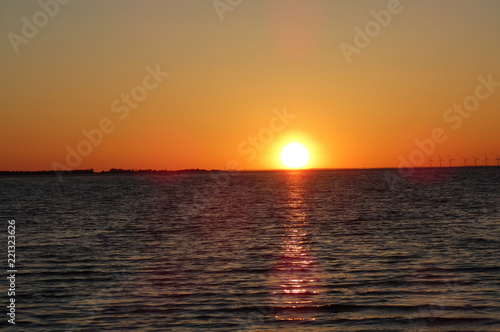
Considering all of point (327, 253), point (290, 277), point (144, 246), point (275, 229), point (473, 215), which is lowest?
point (290, 277)

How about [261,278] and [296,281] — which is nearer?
[296,281]

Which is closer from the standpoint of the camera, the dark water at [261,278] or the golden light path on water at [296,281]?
the dark water at [261,278]

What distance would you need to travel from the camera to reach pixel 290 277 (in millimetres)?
30531

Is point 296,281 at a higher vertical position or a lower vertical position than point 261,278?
lower

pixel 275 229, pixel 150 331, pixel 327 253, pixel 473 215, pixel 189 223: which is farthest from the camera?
pixel 473 215

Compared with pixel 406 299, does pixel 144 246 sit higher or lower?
higher

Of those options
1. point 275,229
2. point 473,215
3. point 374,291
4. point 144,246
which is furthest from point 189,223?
point 374,291

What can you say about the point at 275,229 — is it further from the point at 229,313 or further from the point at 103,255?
the point at 229,313

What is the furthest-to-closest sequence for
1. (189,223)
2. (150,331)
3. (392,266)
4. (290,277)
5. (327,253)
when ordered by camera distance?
(189,223) < (327,253) < (392,266) < (290,277) < (150,331)

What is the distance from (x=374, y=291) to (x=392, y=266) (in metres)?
6.63

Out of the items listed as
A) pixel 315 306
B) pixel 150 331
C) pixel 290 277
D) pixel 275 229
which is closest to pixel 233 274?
pixel 290 277

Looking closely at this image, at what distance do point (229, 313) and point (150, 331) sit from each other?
3.49 meters

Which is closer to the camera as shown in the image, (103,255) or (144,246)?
(103,255)

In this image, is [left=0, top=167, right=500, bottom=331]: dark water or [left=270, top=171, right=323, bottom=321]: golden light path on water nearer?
[left=0, top=167, right=500, bottom=331]: dark water
